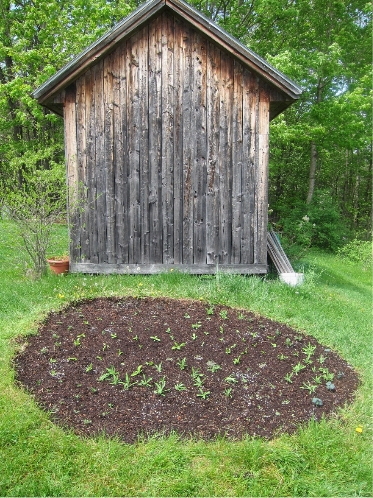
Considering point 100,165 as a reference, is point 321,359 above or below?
below

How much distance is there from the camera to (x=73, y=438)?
3.24 m

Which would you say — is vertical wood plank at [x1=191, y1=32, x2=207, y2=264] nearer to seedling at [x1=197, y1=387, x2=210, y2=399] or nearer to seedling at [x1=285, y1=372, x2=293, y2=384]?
seedling at [x1=285, y1=372, x2=293, y2=384]

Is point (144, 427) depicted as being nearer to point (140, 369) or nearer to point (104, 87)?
point (140, 369)

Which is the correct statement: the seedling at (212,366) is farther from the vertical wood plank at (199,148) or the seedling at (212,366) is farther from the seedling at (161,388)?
the vertical wood plank at (199,148)

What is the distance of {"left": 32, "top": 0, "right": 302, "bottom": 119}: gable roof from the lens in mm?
7234

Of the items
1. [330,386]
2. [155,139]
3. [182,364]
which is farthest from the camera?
[155,139]

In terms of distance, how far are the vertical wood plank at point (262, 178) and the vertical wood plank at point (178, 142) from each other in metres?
1.43

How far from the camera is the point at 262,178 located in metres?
8.00

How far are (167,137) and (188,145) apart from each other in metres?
0.41

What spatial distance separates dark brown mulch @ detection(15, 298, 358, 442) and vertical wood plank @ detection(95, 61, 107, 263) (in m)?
2.53

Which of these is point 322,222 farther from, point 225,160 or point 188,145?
point 188,145

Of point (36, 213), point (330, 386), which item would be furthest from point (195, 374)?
point (36, 213)

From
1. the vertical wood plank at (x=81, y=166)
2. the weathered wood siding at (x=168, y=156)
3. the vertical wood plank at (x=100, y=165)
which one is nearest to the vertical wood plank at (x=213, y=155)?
the weathered wood siding at (x=168, y=156)

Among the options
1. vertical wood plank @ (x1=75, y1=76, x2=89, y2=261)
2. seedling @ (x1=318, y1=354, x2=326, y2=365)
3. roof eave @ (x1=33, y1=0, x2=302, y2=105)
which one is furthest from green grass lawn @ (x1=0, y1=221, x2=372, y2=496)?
roof eave @ (x1=33, y1=0, x2=302, y2=105)
